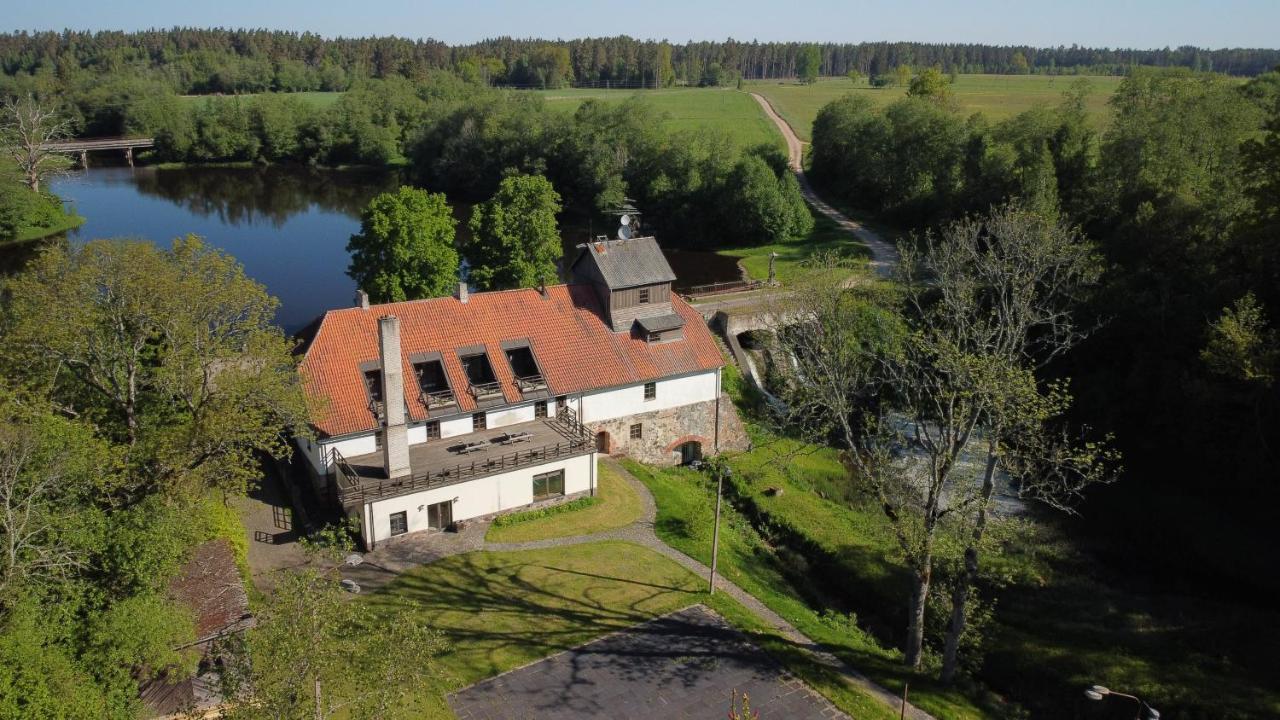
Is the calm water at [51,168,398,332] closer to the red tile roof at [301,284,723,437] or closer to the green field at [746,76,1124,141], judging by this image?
the red tile roof at [301,284,723,437]

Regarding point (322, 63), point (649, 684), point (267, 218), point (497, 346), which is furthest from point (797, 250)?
point (322, 63)

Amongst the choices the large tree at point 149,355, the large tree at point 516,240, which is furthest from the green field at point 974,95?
the large tree at point 149,355

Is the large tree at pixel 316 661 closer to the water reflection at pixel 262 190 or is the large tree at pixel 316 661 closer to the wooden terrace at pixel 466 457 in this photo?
the wooden terrace at pixel 466 457

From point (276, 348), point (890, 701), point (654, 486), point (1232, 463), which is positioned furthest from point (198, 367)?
point (1232, 463)

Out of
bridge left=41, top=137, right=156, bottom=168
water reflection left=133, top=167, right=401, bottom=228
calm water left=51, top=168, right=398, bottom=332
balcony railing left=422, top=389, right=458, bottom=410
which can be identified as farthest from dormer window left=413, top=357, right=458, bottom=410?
bridge left=41, top=137, right=156, bottom=168

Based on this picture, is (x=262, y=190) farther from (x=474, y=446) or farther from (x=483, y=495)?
(x=483, y=495)

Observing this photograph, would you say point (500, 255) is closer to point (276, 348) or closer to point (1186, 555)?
point (276, 348)
